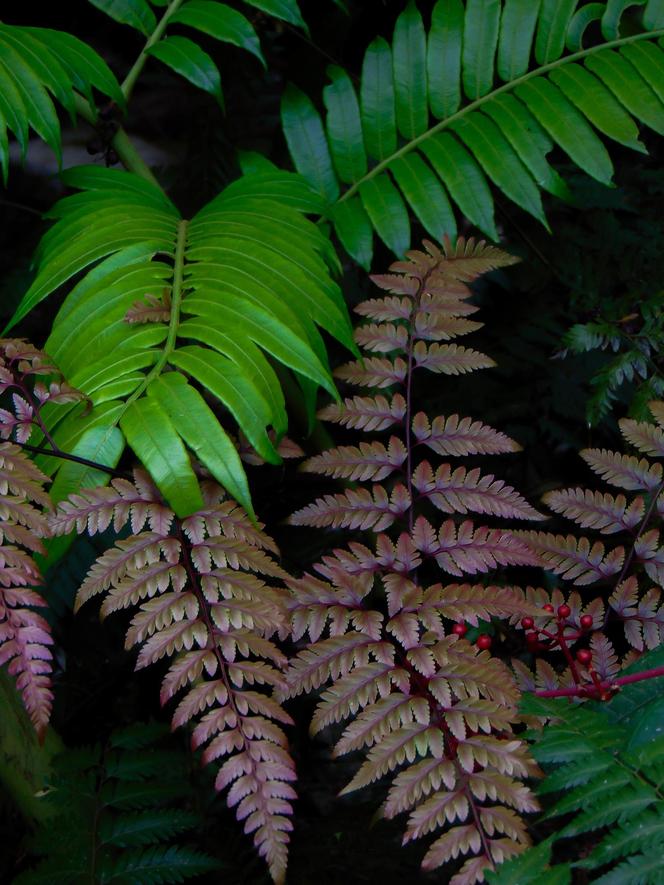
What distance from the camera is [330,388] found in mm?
1245

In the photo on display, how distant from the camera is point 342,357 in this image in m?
2.24

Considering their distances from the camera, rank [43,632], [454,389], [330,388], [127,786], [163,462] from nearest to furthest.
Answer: [43,632] < [163,462] < [330,388] < [127,786] < [454,389]

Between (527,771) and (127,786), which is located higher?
(127,786)

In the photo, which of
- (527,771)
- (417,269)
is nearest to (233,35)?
(417,269)

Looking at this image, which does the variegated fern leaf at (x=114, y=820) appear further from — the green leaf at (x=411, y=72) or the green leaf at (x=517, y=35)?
the green leaf at (x=517, y=35)

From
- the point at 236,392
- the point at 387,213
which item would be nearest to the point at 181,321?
the point at 236,392

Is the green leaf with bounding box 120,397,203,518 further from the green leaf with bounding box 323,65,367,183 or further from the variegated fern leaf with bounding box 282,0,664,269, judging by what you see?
the green leaf with bounding box 323,65,367,183

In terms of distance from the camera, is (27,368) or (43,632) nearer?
(43,632)

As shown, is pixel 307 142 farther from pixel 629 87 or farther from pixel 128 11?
pixel 629 87

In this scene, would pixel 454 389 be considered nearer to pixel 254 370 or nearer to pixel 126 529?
pixel 126 529

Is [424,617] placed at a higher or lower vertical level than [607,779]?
higher

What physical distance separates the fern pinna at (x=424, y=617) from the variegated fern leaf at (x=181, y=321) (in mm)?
157

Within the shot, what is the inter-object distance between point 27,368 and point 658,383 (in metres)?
1.24

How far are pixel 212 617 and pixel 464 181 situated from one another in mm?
1125
